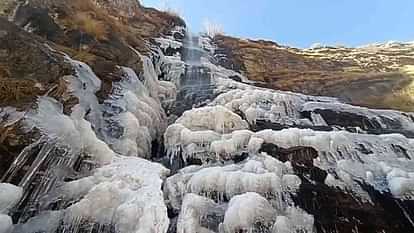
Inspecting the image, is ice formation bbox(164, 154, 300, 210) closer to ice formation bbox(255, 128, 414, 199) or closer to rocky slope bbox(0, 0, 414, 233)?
rocky slope bbox(0, 0, 414, 233)

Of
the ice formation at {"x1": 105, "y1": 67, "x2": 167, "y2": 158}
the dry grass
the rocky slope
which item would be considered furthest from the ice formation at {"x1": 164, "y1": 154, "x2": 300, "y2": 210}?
the dry grass

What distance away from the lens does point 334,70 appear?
1658 centimetres

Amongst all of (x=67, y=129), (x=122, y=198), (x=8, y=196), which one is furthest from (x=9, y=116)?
(x=122, y=198)

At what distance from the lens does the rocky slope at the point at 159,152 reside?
516cm

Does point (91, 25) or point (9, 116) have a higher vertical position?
point (91, 25)

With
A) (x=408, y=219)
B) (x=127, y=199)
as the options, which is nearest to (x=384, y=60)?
(x=408, y=219)

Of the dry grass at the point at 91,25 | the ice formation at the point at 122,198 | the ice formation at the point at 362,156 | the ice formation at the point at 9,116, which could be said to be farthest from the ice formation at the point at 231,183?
the dry grass at the point at 91,25

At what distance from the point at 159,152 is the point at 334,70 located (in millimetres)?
10561

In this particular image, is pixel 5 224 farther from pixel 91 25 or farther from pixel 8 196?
pixel 91 25

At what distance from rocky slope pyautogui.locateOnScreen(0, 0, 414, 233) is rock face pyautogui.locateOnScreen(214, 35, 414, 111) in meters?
2.42

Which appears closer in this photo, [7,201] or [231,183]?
[7,201]

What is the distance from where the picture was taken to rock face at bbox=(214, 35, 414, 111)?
12711 mm

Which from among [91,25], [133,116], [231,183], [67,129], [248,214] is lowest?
[248,214]

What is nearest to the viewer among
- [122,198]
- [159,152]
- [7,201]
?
[7,201]
